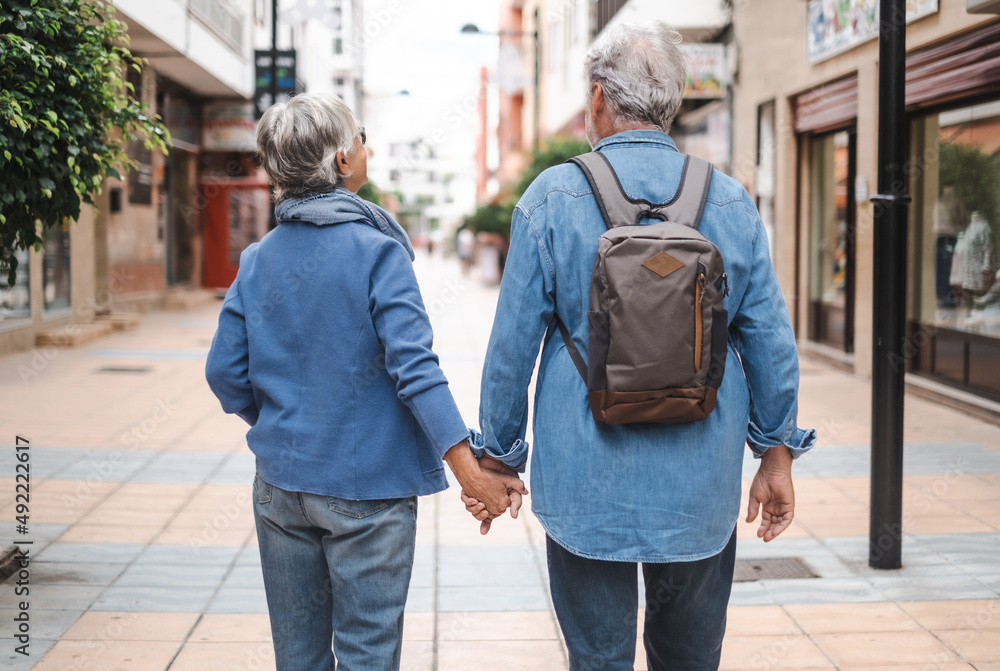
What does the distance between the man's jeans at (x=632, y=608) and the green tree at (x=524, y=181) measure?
15.7m

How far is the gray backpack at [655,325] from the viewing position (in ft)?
6.97

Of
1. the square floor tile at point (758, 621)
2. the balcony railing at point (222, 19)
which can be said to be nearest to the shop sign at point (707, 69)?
the balcony railing at point (222, 19)

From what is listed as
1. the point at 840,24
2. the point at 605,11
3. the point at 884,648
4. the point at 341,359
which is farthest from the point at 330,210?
the point at 605,11

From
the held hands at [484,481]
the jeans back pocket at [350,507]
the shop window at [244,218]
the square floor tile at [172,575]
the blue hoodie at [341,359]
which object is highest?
the shop window at [244,218]

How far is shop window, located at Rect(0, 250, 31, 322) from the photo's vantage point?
506 inches

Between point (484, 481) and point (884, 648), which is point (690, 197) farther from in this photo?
point (884, 648)

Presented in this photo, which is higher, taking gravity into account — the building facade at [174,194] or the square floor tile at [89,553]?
the building facade at [174,194]

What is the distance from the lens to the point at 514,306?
229cm

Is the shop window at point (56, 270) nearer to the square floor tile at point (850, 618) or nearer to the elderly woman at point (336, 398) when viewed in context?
the square floor tile at point (850, 618)

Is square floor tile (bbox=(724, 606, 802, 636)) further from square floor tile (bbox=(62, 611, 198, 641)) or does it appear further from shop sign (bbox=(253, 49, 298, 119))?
shop sign (bbox=(253, 49, 298, 119))

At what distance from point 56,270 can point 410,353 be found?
14.0 metres

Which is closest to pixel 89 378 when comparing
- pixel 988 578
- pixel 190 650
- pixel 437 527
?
pixel 437 527

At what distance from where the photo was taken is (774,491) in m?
2.49

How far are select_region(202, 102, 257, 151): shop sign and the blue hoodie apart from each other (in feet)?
74.2
